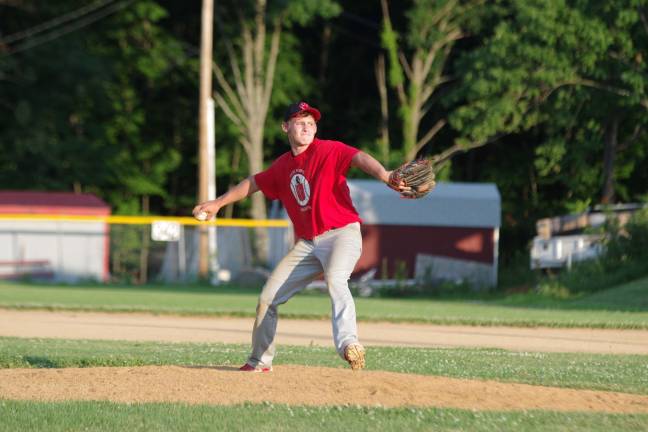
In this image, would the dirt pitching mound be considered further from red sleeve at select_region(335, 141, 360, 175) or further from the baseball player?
red sleeve at select_region(335, 141, 360, 175)

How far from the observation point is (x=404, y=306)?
82.8 ft

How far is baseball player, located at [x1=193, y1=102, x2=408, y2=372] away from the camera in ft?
31.7

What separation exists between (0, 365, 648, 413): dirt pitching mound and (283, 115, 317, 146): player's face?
1.73 meters

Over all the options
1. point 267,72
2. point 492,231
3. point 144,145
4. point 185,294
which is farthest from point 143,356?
point 144,145

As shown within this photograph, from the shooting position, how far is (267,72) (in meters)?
47.2

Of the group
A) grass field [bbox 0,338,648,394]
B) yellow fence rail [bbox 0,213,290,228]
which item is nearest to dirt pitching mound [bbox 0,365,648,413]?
grass field [bbox 0,338,648,394]

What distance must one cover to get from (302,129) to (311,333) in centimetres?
872

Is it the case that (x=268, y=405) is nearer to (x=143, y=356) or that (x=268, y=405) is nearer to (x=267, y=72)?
(x=143, y=356)

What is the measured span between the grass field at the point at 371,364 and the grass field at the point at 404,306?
0.03 m

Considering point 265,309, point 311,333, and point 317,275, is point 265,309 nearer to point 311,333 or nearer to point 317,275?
point 317,275

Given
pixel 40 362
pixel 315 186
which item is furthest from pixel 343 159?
pixel 40 362

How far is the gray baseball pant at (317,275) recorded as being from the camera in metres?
9.63

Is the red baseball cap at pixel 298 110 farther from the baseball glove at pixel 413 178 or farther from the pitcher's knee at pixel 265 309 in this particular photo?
the pitcher's knee at pixel 265 309

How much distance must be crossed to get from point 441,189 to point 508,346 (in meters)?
18.2
